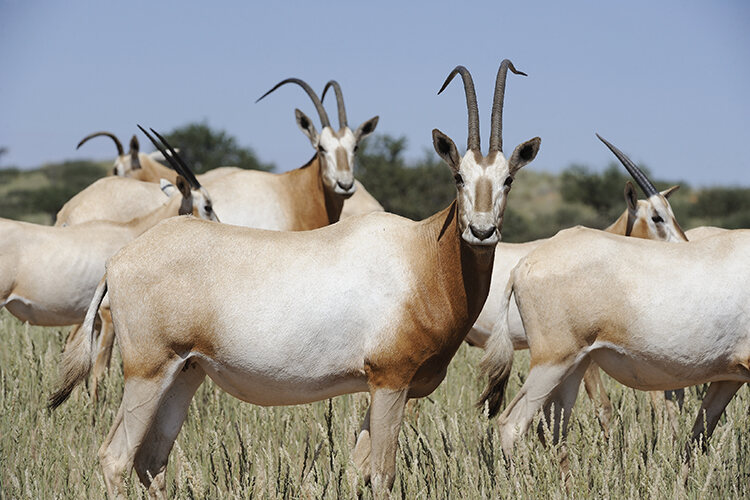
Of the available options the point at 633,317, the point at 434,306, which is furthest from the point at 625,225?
the point at 434,306

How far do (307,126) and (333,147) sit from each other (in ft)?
2.04

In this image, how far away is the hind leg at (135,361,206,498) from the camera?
490 cm

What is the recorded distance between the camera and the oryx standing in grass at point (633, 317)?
5.39 m

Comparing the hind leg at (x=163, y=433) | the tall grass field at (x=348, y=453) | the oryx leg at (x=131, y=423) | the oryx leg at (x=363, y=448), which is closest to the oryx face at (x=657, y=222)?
the tall grass field at (x=348, y=453)

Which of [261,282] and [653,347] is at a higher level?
[261,282]

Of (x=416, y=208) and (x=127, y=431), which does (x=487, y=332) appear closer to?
(x=127, y=431)

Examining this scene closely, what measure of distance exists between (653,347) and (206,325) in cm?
272

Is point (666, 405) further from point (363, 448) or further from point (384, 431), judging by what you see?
point (384, 431)

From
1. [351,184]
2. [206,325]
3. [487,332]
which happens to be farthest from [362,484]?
[351,184]

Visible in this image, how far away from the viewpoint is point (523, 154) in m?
4.72

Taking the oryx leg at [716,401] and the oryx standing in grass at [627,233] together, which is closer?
the oryx leg at [716,401]

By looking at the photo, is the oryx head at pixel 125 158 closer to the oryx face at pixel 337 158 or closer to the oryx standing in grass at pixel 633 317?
the oryx face at pixel 337 158

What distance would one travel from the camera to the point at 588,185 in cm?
4181

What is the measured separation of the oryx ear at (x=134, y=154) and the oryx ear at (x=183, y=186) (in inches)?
177
